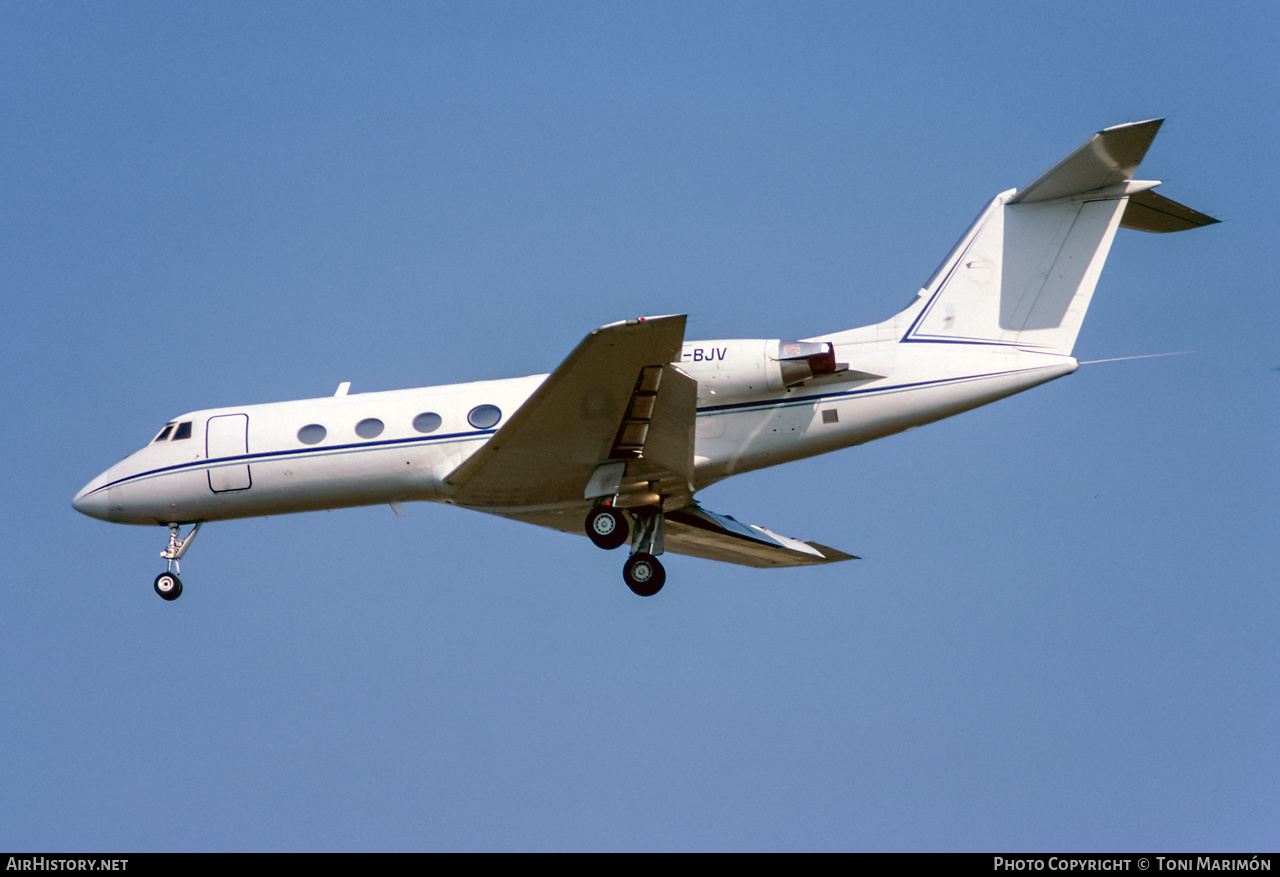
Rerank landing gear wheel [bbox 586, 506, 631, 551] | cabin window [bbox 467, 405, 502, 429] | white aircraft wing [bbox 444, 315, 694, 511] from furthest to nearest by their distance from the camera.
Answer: cabin window [bbox 467, 405, 502, 429], landing gear wheel [bbox 586, 506, 631, 551], white aircraft wing [bbox 444, 315, 694, 511]

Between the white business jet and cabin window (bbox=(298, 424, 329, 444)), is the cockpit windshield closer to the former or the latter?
the white business jet

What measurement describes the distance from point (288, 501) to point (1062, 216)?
1083 centimetres

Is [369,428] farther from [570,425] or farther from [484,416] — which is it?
[570,425]

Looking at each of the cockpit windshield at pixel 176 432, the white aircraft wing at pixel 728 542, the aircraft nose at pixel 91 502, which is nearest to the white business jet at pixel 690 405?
the cockpit windshield at pixel 176 432

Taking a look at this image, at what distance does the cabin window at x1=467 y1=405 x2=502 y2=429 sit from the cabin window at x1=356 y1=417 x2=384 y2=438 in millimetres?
1225

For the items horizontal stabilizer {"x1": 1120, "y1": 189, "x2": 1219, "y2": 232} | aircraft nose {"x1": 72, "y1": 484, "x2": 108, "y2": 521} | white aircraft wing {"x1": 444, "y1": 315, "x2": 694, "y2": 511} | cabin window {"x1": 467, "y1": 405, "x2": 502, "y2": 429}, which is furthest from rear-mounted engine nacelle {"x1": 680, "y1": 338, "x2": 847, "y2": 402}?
aircraft nose {"x1": 72, "y1": 484, "x2": 108, "y2": 521}

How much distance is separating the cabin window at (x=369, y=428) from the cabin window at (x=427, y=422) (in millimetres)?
493

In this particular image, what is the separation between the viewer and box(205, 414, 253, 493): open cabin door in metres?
18.8

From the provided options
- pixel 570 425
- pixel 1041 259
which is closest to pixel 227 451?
pixel 570 425

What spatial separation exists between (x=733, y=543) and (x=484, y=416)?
4.82 meters

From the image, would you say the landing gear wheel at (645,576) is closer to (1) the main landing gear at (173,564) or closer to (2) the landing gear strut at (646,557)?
(2) the landing gear strut at (646,557)

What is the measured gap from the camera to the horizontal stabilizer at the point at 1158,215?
1694cm
